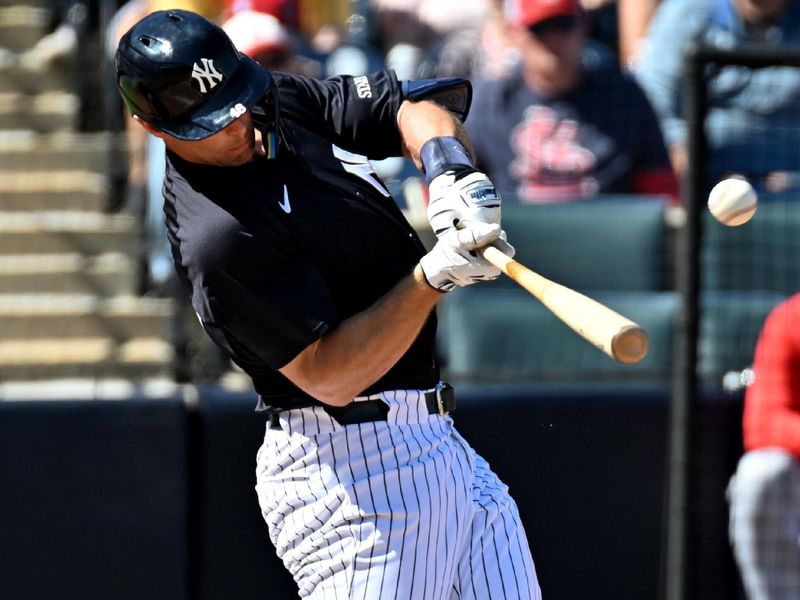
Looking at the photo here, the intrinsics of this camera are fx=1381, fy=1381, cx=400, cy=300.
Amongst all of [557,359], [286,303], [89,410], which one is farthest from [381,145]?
[557,359]

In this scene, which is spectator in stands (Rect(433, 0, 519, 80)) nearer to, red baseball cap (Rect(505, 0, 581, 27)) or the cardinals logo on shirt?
red baseball cap (Rect(505, 0, 581, 27))

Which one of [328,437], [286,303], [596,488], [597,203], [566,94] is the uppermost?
[566,94]

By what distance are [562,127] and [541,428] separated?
153cm

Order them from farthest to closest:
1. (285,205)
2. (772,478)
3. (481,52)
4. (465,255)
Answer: (481,52) < (772,478) < (285,205) < (465,255)

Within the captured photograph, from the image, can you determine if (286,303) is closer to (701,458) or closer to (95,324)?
(701,458)

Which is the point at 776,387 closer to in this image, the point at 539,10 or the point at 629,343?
the point at 539,10

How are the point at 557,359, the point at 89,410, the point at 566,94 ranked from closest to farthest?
the point at 89,410 < the point at 557,359 < the point at 566,94

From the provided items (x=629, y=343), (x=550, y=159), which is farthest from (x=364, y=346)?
(x=550, y=159)

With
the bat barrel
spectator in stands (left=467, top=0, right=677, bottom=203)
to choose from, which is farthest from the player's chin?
spectator in stands (left=467, top=0, right=677, bottom=203)

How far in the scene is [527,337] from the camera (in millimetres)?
4789

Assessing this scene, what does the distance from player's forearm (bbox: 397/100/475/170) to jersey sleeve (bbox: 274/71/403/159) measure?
0.13 ft

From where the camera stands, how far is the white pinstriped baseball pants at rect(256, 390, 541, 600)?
2887mm

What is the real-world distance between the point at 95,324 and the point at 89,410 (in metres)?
1.49

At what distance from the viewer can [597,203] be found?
16.6 ft
